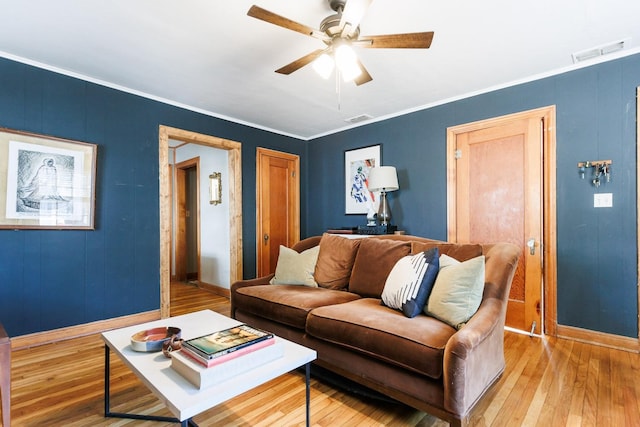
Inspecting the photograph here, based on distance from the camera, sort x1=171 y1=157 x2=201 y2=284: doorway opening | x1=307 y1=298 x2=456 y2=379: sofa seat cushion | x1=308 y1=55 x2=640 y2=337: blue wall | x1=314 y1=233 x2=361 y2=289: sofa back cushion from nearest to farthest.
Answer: x1=307 y1=298 x2=456 y2=379: sofa seat cushion < x1=308 y1=55 x2=640 y2=337: blue wall < x1=314 y1=233 x2=361 y2=289: sofa back cushion < x1=171 y1=157 x2=201 y2=284: doorway opening

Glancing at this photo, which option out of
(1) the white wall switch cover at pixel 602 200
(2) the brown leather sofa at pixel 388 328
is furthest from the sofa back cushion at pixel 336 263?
(1) the white wall switch cover at pixel 602 200

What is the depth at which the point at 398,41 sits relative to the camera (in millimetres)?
1805

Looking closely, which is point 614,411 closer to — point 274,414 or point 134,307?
point 274,414

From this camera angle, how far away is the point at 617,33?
2.29 m

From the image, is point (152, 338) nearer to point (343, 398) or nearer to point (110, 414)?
point (110, 414)

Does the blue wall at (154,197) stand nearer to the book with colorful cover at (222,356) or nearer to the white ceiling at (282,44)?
the white ceiling at (282,44)

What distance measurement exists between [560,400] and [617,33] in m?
2.58

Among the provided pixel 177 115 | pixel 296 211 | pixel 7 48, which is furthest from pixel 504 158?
pixel 7 48

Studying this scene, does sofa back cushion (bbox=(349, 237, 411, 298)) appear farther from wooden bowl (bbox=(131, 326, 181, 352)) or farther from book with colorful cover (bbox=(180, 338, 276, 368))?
wooden bowl (bbox=(131, 326, 181, 352))

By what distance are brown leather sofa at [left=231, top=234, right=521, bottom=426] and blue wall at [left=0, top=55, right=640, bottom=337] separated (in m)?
1.24

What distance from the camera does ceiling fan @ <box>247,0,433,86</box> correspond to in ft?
5.31

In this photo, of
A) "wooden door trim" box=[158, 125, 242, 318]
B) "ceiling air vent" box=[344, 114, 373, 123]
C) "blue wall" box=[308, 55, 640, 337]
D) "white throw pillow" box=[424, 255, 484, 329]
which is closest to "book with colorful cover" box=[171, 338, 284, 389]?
"white throw pillow" box=[424, 255, 484, 329]

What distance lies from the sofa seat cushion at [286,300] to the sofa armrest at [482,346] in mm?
973

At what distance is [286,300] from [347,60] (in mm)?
1686
